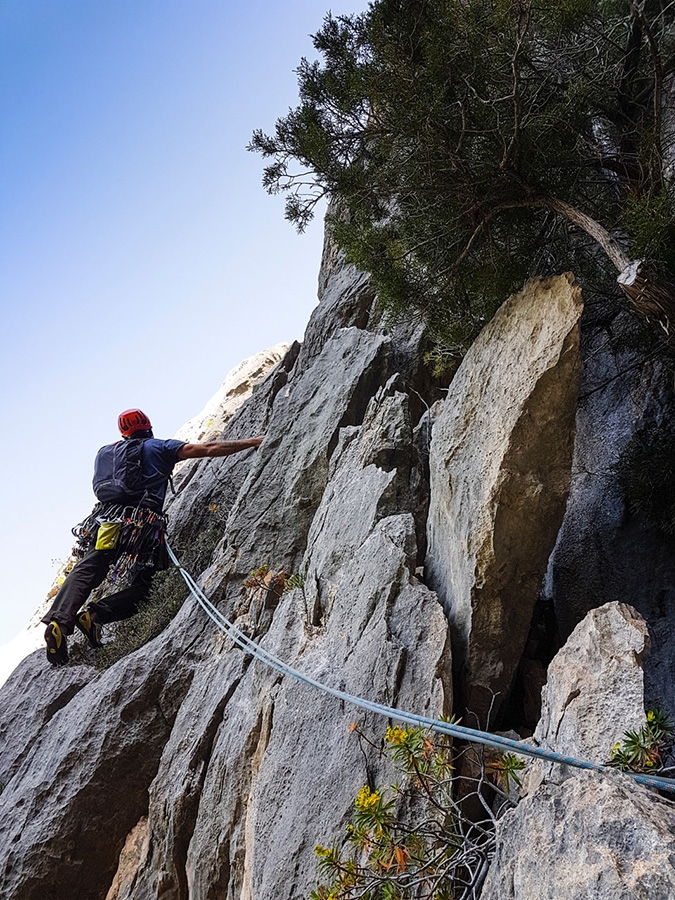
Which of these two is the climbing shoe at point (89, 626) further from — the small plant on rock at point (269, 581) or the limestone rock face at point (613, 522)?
the limestone rock face at point (613, 522)

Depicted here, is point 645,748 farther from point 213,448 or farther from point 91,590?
point 91,590

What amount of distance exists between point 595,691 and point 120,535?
672cm

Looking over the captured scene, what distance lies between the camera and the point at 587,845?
2629mm

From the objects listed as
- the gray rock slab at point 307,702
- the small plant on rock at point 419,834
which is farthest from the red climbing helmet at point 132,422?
the small plant on rock at point 419,834

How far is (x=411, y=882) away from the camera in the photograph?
3.43 m

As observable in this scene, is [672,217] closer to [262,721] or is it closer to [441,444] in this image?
[441,444]

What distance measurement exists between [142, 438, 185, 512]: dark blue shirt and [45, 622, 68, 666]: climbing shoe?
1.83 meters

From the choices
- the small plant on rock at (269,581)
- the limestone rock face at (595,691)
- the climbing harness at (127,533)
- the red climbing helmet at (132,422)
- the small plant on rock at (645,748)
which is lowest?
the small plant on rock at (645,748)

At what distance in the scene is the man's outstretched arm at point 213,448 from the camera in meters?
9.06

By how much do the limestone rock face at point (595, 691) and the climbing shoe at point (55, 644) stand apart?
624 cm

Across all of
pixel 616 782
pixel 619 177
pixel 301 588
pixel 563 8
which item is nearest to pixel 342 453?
pixel 301 588

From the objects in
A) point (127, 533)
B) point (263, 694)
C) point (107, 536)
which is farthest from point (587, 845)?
point (127, 533)

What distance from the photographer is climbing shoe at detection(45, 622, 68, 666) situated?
27.3 feet

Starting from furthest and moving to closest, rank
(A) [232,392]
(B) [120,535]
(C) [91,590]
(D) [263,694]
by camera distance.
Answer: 1. (A) [232,392]
2. (B) [120,535]
3. (C) [91,590]
4. (D) [263,694]
